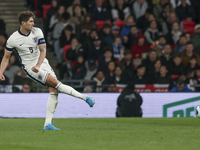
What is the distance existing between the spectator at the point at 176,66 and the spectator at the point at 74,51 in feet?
9.77

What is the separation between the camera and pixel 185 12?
18.5 meters

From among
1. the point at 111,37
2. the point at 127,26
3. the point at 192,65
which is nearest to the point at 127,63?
the point at 111,37

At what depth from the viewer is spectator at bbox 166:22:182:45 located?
691 inches

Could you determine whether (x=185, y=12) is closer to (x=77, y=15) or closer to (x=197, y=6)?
(x=197, y=6)

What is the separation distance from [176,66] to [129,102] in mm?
2778

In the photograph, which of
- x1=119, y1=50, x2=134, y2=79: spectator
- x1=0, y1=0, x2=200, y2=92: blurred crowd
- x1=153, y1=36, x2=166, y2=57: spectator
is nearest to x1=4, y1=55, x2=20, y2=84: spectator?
x1=0, y1=0, x2=200, y2=92: blurred crowd

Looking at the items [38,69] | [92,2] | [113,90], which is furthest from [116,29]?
[38,69]

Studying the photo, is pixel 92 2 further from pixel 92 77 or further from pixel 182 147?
pixel 182 147

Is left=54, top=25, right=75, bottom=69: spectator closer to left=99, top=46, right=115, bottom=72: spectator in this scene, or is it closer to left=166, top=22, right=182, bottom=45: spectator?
left=99, top=46, right=115, bottom=72: spectator

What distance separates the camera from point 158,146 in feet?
20.1

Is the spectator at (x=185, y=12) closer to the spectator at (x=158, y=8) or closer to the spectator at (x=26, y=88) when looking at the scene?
the spectator at (x=158, y=8)

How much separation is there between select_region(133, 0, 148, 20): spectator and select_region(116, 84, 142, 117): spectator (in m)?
5.10

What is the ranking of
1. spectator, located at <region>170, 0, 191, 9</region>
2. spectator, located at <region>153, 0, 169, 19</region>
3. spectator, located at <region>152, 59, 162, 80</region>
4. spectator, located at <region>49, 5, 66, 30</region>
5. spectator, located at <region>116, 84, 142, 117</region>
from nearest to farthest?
spectator, located at <region>116, 84, 142, 117</region>
spectator, located at <region>152, 59, 162, 80</region>
spectator, located at <region>49, 5, 66, 30</region>
spectator, located at <region>153, 0, 169, 19</region>
spectator, located at <region>170, 0, 191, 9</region>

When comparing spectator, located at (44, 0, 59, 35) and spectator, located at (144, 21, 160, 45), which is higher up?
spectator, located at (44, 0, 59, 35)
